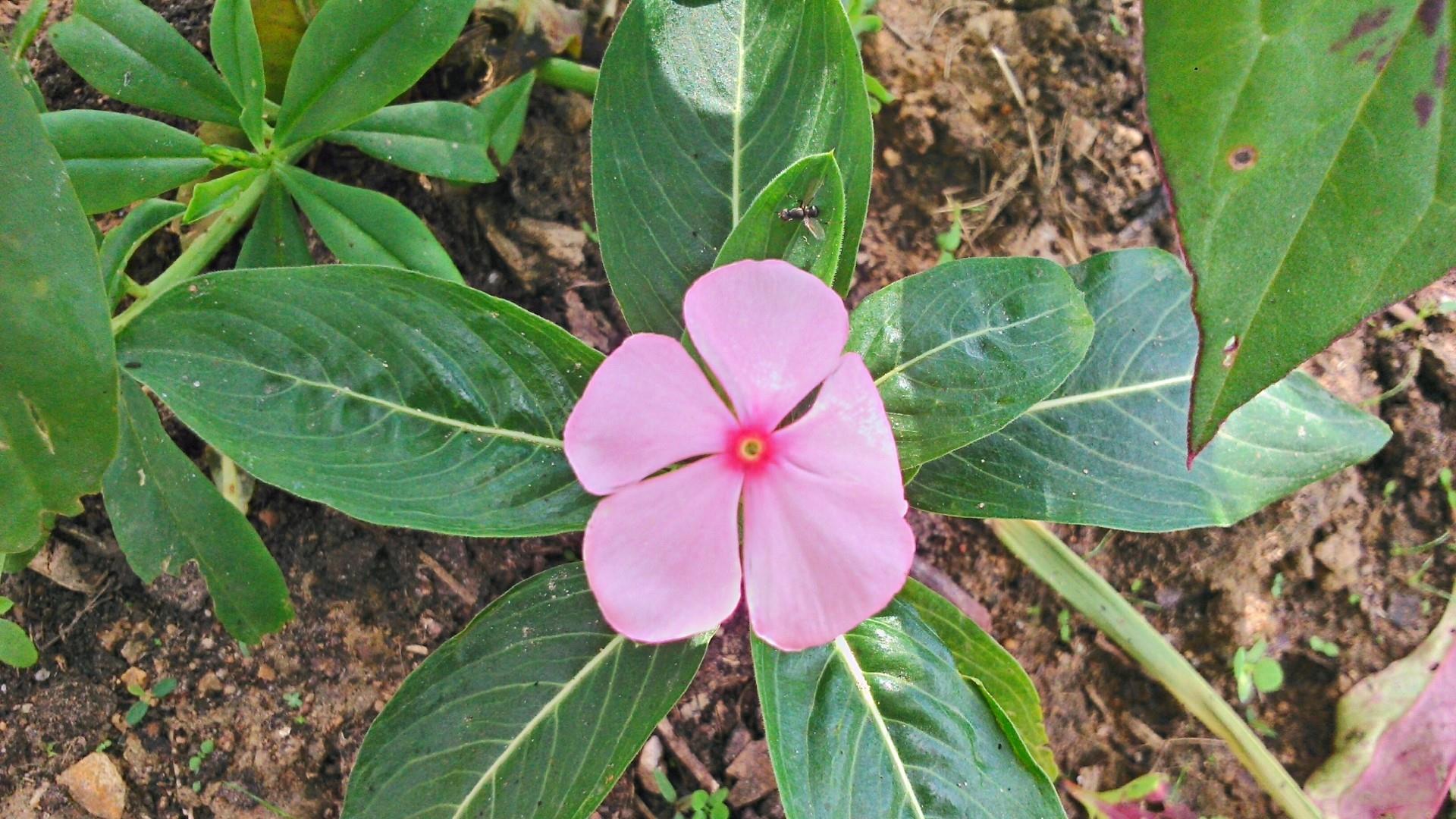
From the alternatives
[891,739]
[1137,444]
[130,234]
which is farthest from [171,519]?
[1137,444]

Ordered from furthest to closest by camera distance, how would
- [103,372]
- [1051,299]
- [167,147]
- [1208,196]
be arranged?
[167,147] → [1051,299] → [103,372] → [1208,196]

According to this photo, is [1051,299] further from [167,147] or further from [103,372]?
[167,147]

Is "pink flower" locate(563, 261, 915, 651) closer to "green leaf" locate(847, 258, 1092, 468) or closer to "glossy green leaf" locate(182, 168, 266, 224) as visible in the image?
"green leaf" locate(847, 258, 1092, 468)

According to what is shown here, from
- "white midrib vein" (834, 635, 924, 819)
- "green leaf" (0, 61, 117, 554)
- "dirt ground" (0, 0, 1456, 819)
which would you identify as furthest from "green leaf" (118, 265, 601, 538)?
"dirt ground" (0, 0, 1456, 819)

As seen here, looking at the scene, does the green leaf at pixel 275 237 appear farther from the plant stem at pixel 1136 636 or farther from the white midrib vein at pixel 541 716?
the plant stem at pixel 1136 636

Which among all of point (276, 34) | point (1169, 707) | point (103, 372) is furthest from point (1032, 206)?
point (103, 372)

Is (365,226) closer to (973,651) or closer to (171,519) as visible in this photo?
(171,519)

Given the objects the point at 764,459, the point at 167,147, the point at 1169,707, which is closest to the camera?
the point at 764,459
